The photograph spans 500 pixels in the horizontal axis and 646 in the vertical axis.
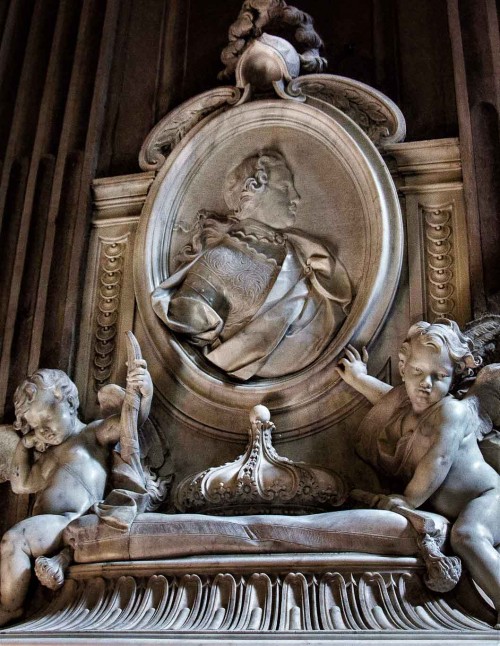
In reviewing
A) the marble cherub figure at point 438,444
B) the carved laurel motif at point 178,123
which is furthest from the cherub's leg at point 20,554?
the carved laurel motif at point 178,123

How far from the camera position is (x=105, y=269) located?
4617mm

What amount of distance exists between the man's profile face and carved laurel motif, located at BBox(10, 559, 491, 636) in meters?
1.74

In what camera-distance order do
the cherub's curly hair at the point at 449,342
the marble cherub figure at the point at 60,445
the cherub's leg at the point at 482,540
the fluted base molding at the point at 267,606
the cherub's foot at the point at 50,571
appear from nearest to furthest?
the fluted base molding at the point at 267,606, the cherub's leg at the point at 482,540, the cherub's foot at the point at 50,571, the cherub's curly hair at the point at 449,342, the marble cherub figure at the point at 60,445

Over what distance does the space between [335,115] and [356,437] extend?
58.6 inches

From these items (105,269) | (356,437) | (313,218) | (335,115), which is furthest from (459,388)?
(105,269)

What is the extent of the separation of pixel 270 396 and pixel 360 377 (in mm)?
391

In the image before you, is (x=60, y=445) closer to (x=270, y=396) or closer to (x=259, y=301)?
(x=270, y=396)

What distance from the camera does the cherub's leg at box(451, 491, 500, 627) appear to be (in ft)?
10.3

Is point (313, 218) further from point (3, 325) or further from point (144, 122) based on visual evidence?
point (3, 325)

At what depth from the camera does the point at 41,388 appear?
3.90 m

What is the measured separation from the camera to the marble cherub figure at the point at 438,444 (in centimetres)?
324

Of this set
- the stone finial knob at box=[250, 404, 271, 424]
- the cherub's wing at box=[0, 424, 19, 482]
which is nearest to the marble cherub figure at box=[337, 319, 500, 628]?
the stone finial knob at box=[250, 404, 271, 424]

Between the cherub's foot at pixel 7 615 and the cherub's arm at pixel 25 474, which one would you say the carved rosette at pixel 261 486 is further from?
the cherub's foot at pixel 7 615

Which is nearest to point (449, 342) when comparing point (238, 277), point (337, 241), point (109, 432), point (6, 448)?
point (337, 241)
